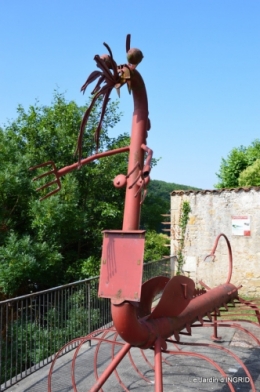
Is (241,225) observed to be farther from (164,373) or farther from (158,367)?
(158,367)

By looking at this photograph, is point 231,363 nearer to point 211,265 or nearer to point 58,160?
point 211,265

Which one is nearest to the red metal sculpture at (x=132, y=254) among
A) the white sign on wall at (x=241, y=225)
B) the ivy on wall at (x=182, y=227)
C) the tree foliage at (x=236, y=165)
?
the white sign on wall at (x=241, y=225)

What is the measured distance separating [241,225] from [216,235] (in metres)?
0.74

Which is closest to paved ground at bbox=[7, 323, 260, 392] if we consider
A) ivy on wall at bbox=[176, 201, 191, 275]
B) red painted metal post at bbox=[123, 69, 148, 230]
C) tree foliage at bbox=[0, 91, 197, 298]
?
red painted metal post at bbox=[123, 69, 148, 230]

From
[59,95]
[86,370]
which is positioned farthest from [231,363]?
[59,95]

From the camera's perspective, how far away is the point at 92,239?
12.5 m

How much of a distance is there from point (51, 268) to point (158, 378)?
810 centimetres

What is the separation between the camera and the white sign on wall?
34.4ft

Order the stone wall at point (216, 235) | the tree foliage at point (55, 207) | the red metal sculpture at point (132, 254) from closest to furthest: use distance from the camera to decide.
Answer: the red metal sculpture at point (132, 254) < the tree foliage at point (55, 207) < the stone wall at point (216, 235)

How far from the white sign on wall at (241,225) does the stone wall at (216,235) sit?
0.06m

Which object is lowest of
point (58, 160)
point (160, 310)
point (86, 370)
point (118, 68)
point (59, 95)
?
point (86, 370)

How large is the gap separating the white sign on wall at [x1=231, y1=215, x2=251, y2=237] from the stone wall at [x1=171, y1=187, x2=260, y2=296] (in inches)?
2.3

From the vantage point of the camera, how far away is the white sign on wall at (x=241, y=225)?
10500mm

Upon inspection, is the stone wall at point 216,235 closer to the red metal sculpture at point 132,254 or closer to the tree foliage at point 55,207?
the tree foliage at point 55,207
